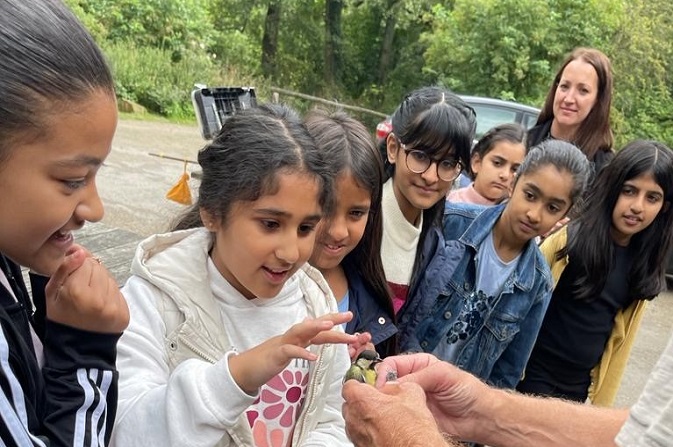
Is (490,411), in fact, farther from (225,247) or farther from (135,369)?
(135,369)

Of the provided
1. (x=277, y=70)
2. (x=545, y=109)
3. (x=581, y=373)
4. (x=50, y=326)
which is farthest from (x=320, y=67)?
(x=50, y=326)

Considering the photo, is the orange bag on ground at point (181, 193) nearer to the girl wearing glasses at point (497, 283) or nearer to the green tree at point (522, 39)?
the girl wearing glasses at point (497, 283)

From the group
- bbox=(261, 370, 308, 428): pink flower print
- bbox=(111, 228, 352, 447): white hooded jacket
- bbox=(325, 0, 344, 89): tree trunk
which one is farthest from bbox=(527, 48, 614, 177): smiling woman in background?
bbox=(325, 0, 344, 89): tree trunk

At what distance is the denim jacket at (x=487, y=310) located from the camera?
2.53 metres

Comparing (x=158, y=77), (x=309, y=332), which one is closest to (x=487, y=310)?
(x=309, y=332)

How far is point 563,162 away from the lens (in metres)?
2.76

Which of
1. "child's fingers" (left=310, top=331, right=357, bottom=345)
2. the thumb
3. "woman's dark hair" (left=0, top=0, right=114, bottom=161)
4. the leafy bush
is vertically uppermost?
"woman's dark hair" (left=0, top=0, right=114, bottom=161)

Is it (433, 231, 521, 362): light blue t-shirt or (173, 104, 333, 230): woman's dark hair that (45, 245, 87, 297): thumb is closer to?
(173, 104, 333, 230): woman's dark hair

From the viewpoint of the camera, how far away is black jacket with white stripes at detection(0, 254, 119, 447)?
37.5 inches

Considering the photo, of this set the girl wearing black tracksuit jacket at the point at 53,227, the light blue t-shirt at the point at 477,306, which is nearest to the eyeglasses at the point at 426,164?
→ the light blue t-shirt at the point at 477,306

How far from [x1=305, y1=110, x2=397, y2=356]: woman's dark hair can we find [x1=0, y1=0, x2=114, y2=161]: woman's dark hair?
112cm

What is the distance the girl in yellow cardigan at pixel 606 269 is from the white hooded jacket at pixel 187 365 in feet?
5.35

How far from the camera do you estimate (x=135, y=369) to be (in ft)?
4.77

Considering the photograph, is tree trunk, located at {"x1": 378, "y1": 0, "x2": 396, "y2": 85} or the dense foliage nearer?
the dense foliage
